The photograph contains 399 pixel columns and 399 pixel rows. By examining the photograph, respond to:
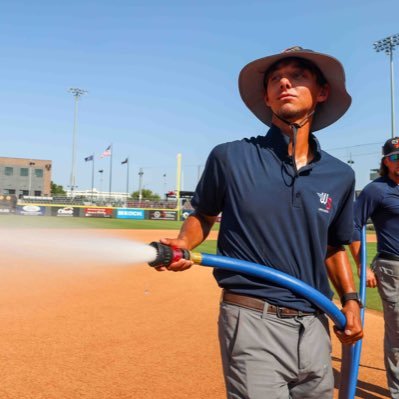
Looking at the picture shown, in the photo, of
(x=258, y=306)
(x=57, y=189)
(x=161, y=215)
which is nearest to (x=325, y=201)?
(x=258, y=306)

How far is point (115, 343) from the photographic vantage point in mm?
5906

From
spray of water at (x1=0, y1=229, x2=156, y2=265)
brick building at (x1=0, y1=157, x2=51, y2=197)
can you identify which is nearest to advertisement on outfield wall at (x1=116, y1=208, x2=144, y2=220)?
brick building at (x1=0, y1=157, x2=51, y2=197)

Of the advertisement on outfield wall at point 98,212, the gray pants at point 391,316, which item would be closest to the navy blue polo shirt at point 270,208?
the gray pants at point 391,316

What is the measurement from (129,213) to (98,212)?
3496mm

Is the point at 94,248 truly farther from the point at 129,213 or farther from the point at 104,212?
the point at 129,213

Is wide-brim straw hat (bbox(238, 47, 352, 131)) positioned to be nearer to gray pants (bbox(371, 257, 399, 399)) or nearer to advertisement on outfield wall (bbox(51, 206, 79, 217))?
gray pants (bbox(371, 257, 399, 399))

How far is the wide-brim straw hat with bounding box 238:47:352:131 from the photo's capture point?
251 centimetres

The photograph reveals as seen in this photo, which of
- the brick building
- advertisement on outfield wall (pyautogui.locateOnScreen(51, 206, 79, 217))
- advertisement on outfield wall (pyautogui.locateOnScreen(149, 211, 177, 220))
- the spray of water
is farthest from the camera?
the brick building

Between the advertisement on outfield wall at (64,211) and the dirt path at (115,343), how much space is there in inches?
1325

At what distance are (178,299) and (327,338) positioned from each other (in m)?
6.64

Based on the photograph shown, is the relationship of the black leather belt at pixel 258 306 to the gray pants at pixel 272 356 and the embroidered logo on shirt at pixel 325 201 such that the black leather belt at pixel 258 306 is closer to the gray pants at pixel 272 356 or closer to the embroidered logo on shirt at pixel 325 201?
the gray pants at pixel 272 356

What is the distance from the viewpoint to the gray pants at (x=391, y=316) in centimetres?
423

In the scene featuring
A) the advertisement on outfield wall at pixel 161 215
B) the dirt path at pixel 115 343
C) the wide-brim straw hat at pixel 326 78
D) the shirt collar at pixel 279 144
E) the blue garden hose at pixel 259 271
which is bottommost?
the dirt path at pixel 115 343

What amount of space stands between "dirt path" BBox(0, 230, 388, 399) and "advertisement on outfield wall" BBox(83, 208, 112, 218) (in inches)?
1371
